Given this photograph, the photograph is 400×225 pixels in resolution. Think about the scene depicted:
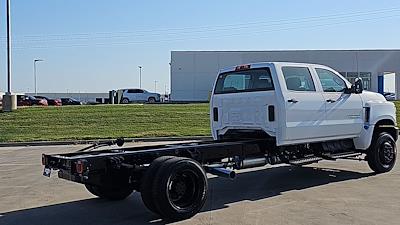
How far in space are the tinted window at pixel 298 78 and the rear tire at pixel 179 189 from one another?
2.83 m

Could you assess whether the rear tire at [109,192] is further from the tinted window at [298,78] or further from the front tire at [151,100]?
the front tire at [151,100]

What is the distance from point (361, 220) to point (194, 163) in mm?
2373

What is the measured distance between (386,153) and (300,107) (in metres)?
3.06

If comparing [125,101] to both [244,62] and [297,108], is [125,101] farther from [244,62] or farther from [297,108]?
[297,108]

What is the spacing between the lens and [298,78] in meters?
9.72

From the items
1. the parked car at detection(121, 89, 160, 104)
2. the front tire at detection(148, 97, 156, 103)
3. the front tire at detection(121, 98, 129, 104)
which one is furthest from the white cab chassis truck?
the front tire at detection(148, 97, 156, 103)

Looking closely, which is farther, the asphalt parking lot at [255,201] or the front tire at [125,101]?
the front tire at [125,101]

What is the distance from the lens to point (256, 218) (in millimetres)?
7270

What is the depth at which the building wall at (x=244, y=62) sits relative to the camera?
5862 cm

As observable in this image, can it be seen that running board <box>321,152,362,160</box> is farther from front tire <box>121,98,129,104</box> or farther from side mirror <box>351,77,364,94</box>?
front tire <box>121,98,129,104</box>

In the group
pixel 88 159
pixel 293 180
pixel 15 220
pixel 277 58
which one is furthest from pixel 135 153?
pixel 277 58

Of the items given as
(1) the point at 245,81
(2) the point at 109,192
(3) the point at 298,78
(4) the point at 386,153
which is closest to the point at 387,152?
(4) the point at 386,153

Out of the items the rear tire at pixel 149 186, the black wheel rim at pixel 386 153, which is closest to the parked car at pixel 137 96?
the black wheel rim at pixel 386 153

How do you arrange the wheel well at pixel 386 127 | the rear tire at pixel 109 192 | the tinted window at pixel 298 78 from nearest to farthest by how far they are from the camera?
1. the rear tire at pixel 109 192
2. the tinted window at pixel 298 78
3. the wheel well at pixel 386 127
